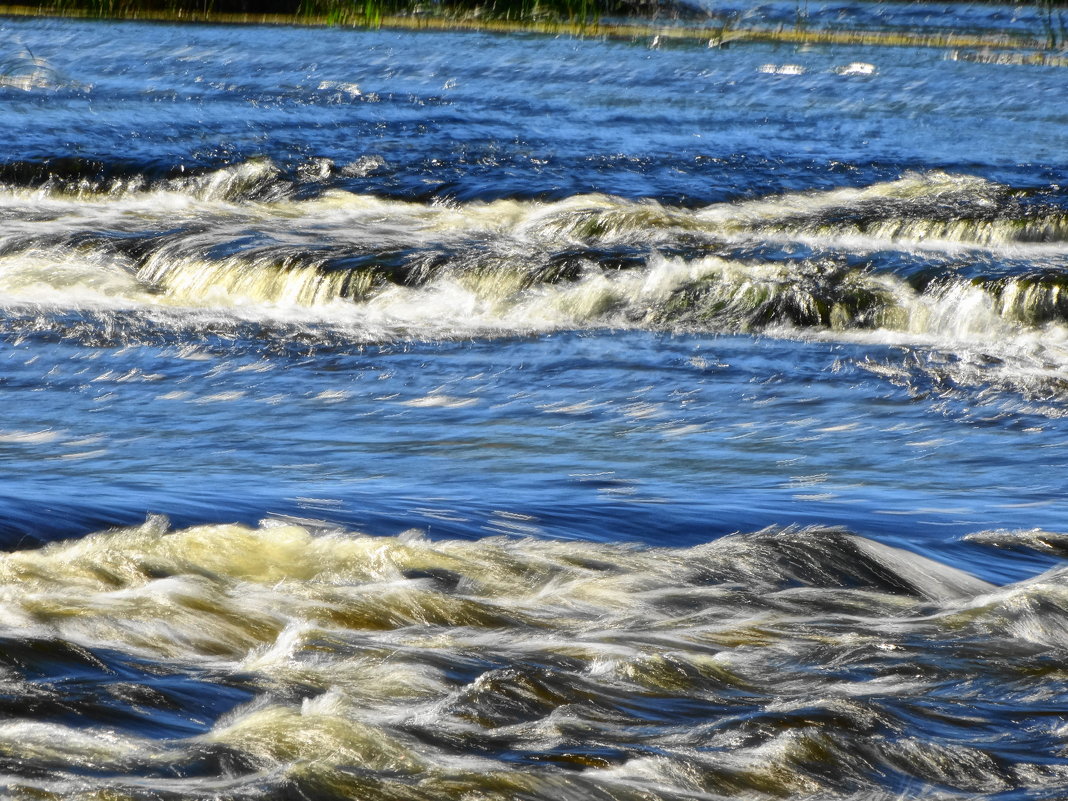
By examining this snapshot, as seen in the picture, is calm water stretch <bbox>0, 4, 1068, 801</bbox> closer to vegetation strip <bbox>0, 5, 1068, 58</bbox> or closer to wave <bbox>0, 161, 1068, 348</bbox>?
wave <bbox>0, 161, 1068, 348</bbox>

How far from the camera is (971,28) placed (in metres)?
24.1

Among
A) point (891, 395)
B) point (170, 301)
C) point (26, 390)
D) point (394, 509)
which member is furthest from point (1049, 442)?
point (170, 301)

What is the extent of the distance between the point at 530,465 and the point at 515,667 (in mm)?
2227

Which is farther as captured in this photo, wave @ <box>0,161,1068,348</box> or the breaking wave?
wave @ <box>0,161,1068,348</box>

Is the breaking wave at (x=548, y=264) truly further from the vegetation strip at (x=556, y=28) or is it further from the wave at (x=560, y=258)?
the vegetation strip at (x=556, y=28)

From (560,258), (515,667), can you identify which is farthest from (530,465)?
(560,258)

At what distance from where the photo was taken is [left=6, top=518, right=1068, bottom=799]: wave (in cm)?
301

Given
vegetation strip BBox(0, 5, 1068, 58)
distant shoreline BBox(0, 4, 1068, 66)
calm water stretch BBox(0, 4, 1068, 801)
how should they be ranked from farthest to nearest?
vegetation strip BBox(0, 5, 1068, 58) < distant shoreline BBox(0, 4, 1068, 66) < calm water stretch BBox(0, 4, 1068, 801)

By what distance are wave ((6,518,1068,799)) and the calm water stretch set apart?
14mm

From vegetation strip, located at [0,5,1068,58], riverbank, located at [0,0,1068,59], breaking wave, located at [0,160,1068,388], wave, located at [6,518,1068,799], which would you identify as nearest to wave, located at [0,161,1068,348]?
breaking wave, located at [0,160,1068,388]

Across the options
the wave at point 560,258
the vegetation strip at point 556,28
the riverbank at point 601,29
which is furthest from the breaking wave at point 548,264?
the vegetation strip at point 556,28

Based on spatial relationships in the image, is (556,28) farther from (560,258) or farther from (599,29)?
(560,258)

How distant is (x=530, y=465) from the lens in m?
5.77

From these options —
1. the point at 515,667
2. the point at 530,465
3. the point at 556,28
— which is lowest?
the point at 530,465
